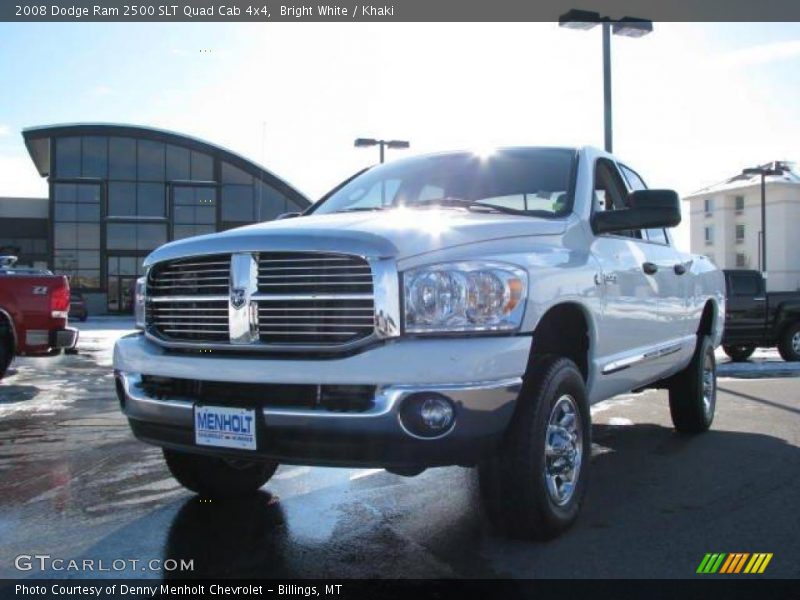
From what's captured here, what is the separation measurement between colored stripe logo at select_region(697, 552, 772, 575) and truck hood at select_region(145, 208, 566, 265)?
1.66 metres

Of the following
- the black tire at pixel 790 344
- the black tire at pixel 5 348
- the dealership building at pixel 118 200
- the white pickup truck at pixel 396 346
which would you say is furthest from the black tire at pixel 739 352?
the dealership building at pixel 118 200

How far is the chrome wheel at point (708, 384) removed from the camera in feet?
21.2

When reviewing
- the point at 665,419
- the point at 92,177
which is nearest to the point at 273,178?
the point at 92,177

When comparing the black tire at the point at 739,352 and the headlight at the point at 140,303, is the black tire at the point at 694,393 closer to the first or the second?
the headlight at the point at 140,303

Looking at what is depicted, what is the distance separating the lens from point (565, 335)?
3998 millimetres

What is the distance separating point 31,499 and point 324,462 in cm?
242

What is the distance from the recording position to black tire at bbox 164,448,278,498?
4.28 meters

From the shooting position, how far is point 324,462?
10.3 feet

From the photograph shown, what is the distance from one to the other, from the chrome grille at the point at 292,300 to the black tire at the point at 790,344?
45.3ft

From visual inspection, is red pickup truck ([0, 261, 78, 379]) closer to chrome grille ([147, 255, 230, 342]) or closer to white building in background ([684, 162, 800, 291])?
chrome grille ([147, 255, 230, 342])

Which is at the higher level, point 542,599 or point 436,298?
point 436,298

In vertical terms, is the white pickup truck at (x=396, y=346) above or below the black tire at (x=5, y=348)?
above

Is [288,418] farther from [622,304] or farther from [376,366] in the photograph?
[622,304]

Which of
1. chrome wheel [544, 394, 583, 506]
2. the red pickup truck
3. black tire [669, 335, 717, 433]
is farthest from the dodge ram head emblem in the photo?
the red pickup truck
